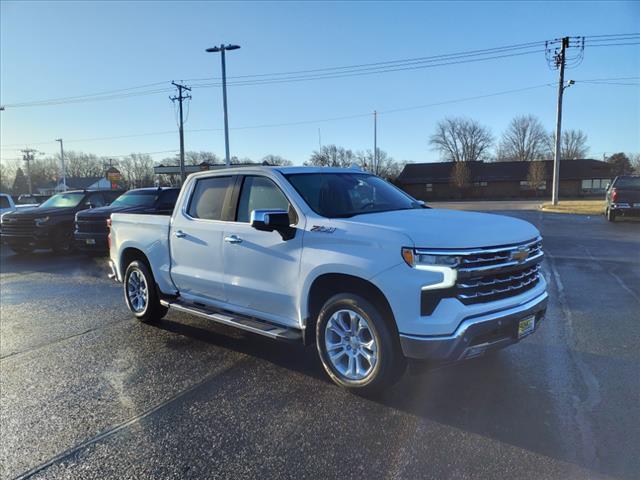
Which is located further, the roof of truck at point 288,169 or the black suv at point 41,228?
the black suv at point 41,228

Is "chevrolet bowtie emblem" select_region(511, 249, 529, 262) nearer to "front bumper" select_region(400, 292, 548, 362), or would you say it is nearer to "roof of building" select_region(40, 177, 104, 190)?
"front bumper" select_region(400, 292, 548, 362)

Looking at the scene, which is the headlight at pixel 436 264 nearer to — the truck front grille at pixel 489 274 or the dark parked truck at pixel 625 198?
the truck front grille at pixel 489 274

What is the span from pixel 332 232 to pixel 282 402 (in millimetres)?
1453

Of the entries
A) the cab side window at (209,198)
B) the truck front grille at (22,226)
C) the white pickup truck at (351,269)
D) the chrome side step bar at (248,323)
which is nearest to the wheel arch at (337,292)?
the white pickup truck at (351,269)

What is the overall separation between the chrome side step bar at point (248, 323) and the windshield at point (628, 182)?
787 inches

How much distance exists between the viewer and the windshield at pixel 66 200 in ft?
49.8

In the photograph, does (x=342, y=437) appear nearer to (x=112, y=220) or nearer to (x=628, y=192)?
(x=112, y=220)

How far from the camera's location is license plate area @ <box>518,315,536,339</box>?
399cm

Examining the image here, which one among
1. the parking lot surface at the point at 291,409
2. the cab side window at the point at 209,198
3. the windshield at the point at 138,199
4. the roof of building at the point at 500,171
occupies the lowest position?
the parking lot surface at the point at 291,409

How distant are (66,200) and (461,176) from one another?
61.0 meters

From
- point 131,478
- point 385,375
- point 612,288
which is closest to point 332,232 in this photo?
point 385,375

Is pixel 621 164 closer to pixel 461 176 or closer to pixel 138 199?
pixel 461 176

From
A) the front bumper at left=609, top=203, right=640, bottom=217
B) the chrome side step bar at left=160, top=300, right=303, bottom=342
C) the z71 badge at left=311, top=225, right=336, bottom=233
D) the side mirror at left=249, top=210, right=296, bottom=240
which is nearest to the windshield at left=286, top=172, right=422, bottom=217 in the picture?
the z71 badge at left=311, top=225, right=336, bottom=233

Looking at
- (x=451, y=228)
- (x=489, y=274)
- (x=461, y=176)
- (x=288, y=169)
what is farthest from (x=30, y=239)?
(x=461, y=176)
